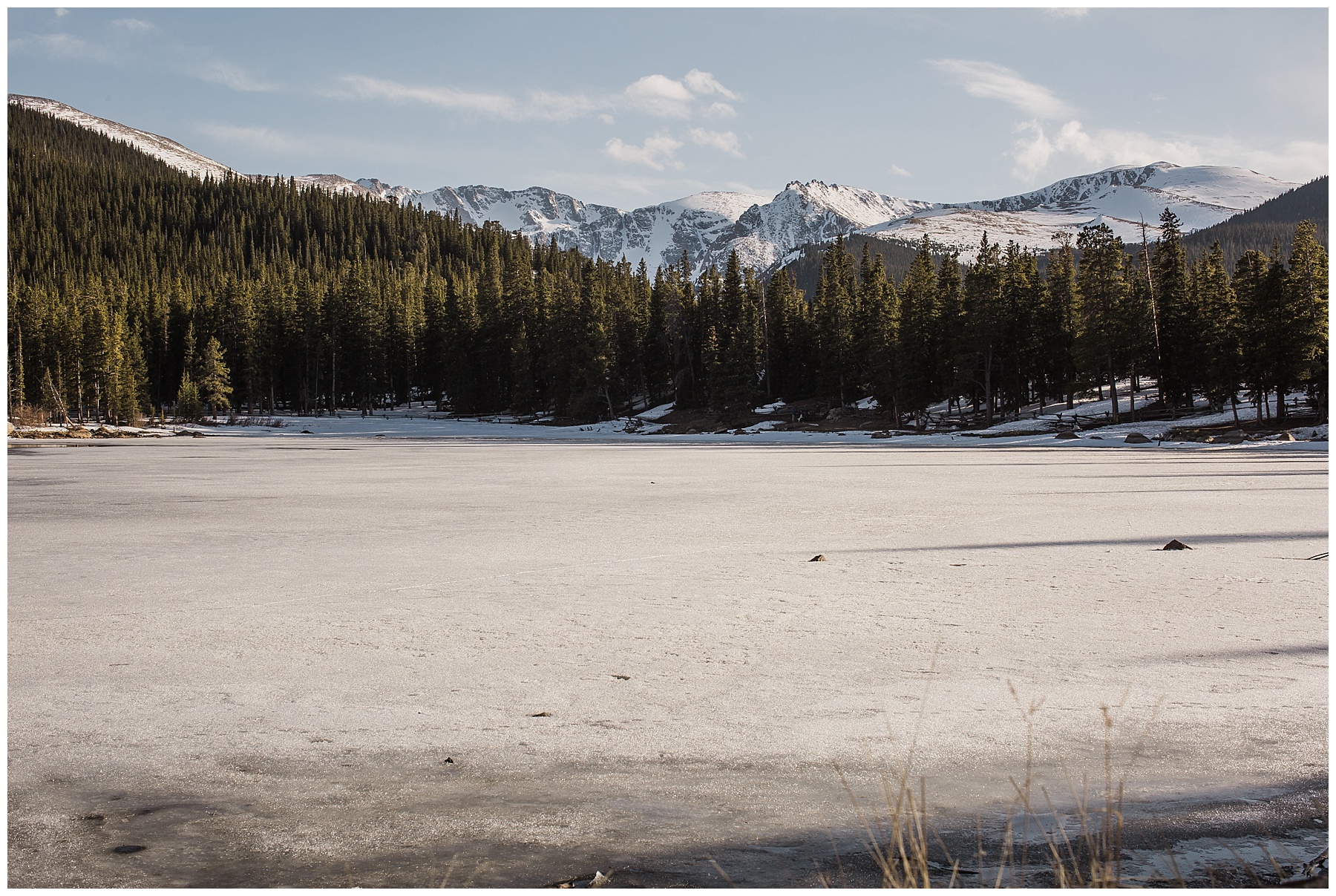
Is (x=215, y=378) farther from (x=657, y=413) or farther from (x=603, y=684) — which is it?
(x=603, y=684)

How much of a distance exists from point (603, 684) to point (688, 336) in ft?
267

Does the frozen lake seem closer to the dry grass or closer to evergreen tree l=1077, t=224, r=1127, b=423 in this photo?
the dry grass

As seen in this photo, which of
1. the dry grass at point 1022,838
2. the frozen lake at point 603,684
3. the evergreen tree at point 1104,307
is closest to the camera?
the dry grass at point 1022,838

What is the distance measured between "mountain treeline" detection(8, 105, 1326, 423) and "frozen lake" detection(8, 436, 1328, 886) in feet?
145

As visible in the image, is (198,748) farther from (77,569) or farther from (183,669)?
(77,569)

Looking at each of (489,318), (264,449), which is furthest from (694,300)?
(264,449)

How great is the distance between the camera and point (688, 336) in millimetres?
→ 86500

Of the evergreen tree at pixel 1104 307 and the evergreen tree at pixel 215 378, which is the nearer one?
the evergreen tree at pixel 1104 307

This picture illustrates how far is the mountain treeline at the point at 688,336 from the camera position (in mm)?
55062

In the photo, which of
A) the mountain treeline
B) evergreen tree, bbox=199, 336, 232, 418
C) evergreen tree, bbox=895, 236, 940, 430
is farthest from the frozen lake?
evergreen tree, bbox=199, 336, 232, 418

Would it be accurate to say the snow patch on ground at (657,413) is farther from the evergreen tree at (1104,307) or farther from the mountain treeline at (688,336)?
the evergreen tree at (1104,307)

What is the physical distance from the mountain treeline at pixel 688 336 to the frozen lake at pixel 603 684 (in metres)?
44.2

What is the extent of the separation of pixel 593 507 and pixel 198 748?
11296 mm

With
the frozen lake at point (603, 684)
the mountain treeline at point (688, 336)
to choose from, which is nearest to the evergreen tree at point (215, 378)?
the mountain treeline at point (688, 336)
